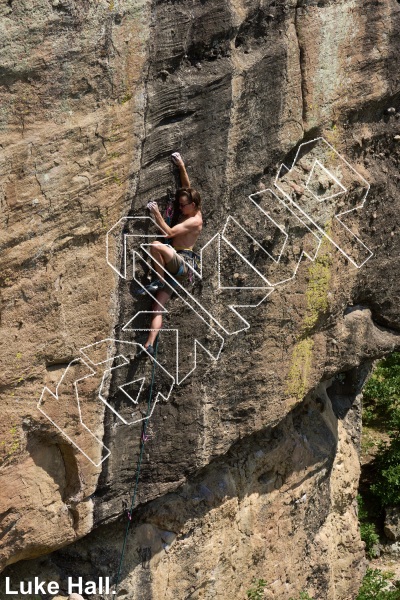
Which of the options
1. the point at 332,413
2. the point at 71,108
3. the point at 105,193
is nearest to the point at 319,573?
the point at 332,413

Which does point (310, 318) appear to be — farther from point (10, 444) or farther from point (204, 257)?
point (10, 444)

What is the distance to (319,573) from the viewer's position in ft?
33.4

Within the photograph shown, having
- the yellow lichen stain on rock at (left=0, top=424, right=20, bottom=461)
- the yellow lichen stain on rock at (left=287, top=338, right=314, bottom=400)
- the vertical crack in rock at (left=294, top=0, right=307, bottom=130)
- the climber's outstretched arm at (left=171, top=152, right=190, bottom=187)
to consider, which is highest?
the vertical crack in rock at (left=294, top=0, right=307, bottom=130)

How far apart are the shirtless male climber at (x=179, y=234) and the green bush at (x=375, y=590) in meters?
4.79

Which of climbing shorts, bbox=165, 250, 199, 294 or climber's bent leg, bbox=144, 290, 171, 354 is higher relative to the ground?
climbing shorts, bbox=165, 250, 199, 294

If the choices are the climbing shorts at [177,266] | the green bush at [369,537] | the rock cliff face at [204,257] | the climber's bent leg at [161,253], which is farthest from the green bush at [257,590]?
the climber's bent leg at [161,253]

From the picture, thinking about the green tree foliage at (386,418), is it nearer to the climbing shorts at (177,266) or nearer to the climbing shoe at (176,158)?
the climbing shorts at (177,266)

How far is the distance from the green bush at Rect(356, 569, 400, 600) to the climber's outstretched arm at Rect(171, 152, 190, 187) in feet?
17.7

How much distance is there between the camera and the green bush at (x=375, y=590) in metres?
10.7

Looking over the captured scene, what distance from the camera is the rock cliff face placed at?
660 cm

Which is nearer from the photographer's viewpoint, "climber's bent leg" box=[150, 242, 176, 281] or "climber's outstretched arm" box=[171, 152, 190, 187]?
"climber's outstretched arm" box=[171, 152, 190, 187]

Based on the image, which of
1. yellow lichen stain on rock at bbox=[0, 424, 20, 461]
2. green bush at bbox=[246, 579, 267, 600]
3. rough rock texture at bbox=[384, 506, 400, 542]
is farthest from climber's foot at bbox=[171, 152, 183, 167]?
rough rock texture at bbox=[384, 506, 400, 542]

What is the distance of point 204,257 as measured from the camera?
7668 millimetres
